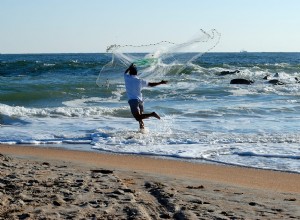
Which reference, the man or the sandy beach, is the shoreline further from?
the man

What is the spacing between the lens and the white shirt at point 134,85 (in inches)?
464

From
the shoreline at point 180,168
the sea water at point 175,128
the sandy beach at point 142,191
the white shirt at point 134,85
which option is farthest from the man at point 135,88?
the sandy beach at point 142,191

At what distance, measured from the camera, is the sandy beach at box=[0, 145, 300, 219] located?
4.84m

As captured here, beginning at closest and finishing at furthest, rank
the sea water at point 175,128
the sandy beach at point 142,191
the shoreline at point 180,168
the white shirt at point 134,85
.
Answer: the sandy beach at point 142,191, the shoreline at point 180,168, the sea water at point 175,128, the white shirt at point 134,85

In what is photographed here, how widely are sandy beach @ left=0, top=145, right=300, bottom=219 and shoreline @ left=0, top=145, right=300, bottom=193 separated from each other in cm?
1

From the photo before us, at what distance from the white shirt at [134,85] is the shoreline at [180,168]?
98.4 inches

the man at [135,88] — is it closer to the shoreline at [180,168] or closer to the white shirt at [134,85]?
the white shirt at [134,85]

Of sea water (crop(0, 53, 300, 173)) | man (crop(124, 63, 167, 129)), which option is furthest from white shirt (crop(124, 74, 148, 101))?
sea water (crop(0, 53, 300, 173))

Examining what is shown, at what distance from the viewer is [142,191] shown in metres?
5.82

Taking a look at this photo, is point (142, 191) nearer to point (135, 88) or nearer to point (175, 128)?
point (135, 88)

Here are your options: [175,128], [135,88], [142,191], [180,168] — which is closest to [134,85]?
[135,88]

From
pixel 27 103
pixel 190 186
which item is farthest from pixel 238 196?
pixel 27 103

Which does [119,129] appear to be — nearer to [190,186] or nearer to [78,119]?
[78,119]

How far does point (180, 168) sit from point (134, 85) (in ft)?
13.2
